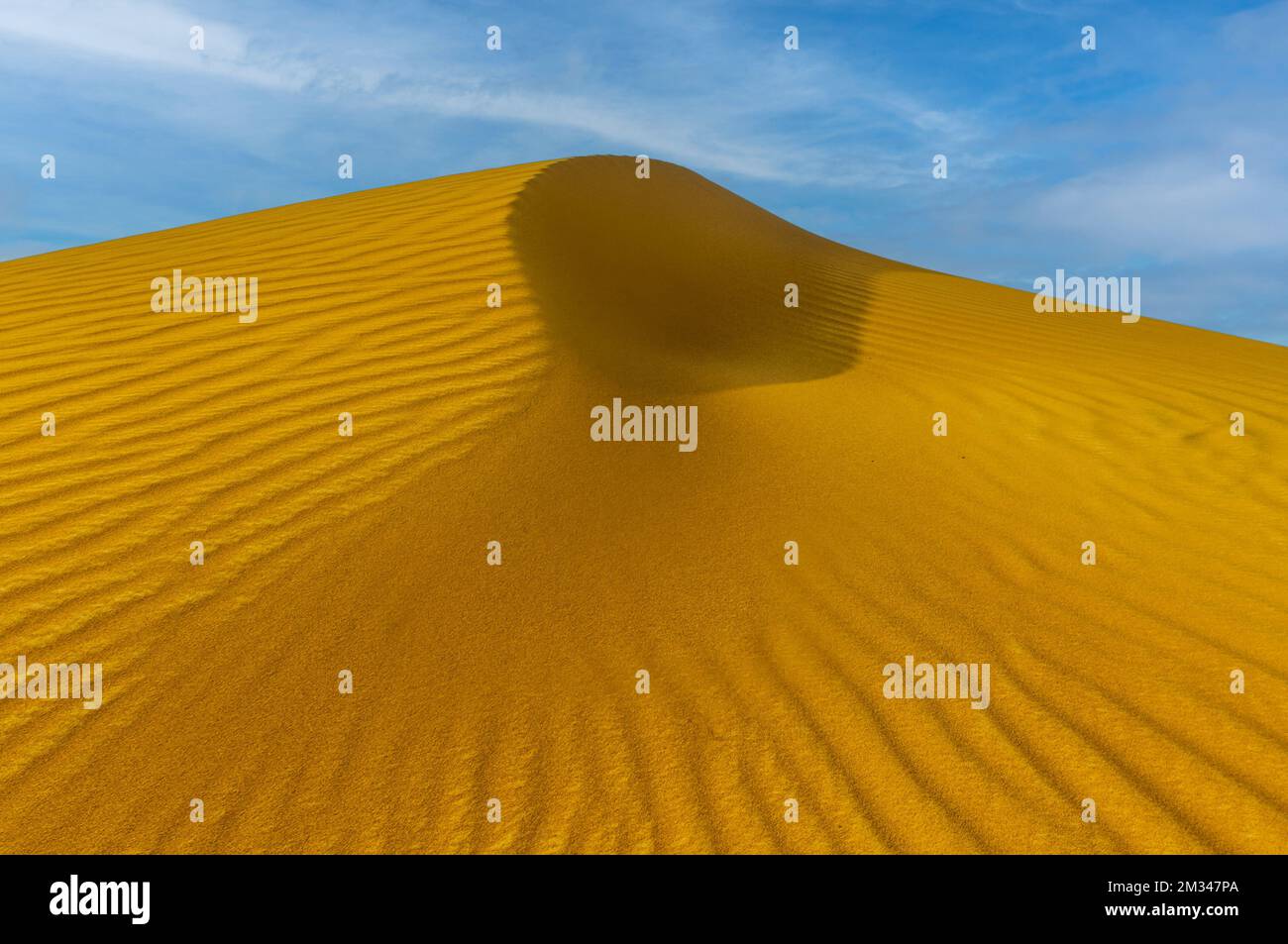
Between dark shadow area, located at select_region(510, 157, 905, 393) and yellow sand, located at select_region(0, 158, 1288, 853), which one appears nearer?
yellow sand, located at select_region(0, 158, 1288, 853)

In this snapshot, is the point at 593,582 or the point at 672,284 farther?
the point at 672,284

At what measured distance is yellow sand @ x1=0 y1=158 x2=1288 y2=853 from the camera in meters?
2.86

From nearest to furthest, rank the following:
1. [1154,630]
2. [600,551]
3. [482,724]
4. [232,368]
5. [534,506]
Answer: [482,724] < [1154,630] < [600,551] < [534,506] < [232,368]

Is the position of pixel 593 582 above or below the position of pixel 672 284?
below

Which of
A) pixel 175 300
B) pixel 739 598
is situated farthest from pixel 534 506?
pixel 175 300

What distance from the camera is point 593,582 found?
3957 mm

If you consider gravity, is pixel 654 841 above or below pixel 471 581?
below

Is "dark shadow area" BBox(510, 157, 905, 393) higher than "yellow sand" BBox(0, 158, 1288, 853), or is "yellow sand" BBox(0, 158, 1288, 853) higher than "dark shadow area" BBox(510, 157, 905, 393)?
"dark shadow area" BBox(510, 157, 905, 393)

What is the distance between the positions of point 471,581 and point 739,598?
117 centimetres

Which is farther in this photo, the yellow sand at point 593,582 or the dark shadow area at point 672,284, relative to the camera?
the dark shadow area at point 672,284

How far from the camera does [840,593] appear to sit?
13.2 feet

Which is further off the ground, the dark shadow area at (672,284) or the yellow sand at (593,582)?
the dark shadow area at (672,284)

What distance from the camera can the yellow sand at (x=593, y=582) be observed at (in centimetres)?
286
